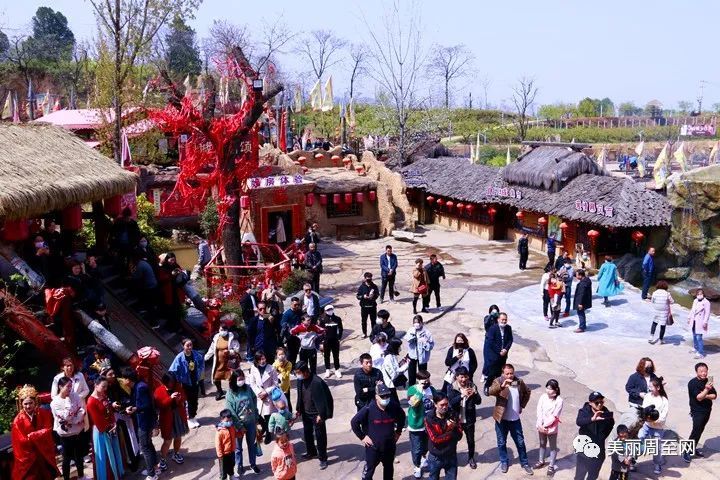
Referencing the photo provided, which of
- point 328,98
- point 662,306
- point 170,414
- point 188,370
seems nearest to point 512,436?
point 170,414

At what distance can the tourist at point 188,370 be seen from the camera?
31.0 feet

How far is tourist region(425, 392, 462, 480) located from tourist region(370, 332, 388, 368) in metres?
2.05

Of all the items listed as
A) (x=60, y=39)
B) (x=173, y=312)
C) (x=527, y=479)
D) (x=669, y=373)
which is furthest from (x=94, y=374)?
(x=60, y=39)

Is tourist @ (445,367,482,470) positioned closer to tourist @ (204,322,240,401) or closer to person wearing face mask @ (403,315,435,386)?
person wearing face mask @ (403,315,435,386)

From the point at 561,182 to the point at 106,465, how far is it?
61.8ft

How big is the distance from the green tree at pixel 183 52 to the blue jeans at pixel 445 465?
53.6 m

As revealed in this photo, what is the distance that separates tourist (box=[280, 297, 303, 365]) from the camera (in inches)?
457

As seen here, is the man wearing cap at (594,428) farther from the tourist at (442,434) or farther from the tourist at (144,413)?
the tourist at (144,413)

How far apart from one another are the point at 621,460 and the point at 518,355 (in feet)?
19.2

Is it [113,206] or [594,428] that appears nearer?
[594,428]

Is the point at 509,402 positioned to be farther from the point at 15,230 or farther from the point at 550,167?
the point at 550,167

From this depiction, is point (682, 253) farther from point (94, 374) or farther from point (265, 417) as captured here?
point (94, 374)

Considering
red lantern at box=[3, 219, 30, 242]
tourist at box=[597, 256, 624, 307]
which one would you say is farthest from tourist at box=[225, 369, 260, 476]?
tourist at box=[597, 256, 624, 307]

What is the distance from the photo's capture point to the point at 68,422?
26.9 feet
